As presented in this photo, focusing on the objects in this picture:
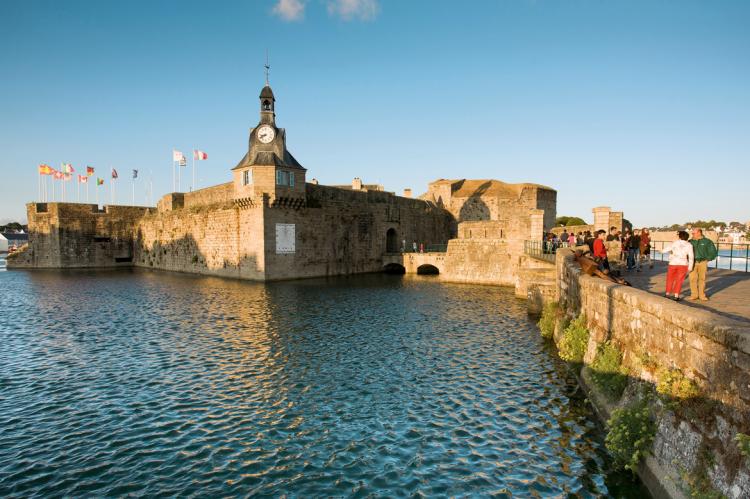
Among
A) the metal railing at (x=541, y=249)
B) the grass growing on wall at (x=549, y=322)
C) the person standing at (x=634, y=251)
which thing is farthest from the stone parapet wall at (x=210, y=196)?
the person standing at (x=634, y=251)

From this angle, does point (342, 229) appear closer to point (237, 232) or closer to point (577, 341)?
point (237, 232)

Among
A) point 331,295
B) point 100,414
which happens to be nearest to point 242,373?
point 100,414

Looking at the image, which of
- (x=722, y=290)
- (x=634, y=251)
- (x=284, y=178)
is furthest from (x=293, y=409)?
(x=284, y=178)

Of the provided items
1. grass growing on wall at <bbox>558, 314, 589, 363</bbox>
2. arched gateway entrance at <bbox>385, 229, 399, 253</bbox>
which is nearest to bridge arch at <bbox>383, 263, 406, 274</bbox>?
arched gateway entrance at <bbox>385, 229, 399, 253</bbox>

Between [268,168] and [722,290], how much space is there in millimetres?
28970

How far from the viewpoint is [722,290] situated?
1095cm

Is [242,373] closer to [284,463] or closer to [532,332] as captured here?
[284,463]

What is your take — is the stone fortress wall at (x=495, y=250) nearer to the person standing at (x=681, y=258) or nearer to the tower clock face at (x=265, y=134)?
the person standing at (x=681, y=258)

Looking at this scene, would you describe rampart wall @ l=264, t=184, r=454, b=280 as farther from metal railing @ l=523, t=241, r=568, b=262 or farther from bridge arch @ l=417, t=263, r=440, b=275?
metal railing @ l=523, t=241, r=568, b=262

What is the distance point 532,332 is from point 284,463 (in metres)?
11.7

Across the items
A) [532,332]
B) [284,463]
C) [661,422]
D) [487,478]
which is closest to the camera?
[661,422]

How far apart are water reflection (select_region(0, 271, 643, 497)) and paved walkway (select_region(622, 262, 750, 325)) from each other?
124 inches

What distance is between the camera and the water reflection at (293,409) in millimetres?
7074

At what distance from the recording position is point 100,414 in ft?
31.7
